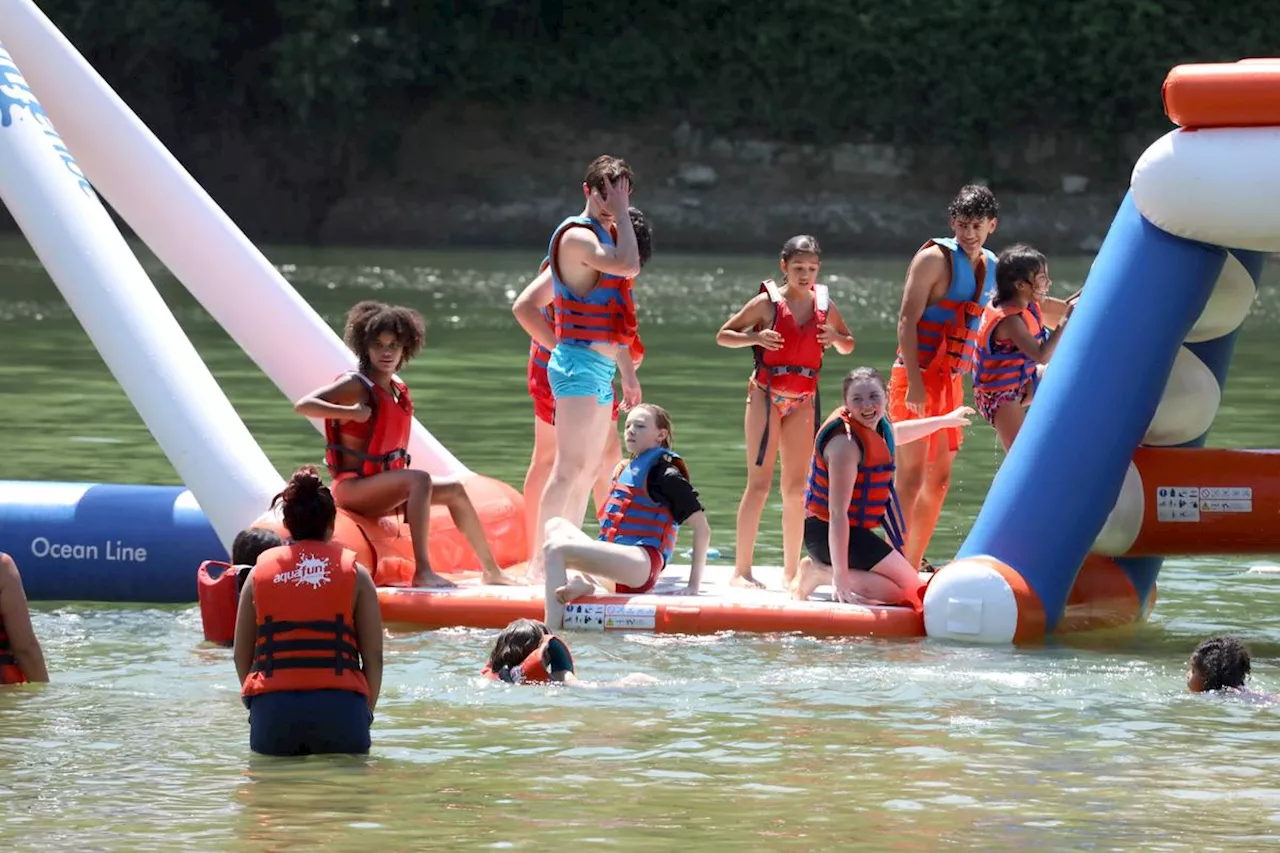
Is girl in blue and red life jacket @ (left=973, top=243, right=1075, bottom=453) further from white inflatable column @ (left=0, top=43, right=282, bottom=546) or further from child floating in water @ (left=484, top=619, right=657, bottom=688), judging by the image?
white inflatable column @ (left=0, top=43, right=282, bottom=546)

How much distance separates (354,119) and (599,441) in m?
27.5

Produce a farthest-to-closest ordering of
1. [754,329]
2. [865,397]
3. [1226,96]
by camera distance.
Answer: [754,329] → [865,397] → [1226,96]

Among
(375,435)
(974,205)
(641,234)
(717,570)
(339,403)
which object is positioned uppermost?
(974,205)

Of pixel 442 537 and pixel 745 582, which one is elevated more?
pixel 442 537

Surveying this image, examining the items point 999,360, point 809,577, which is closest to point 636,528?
point 809,577

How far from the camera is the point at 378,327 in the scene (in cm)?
914

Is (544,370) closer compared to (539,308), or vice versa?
(539,308)

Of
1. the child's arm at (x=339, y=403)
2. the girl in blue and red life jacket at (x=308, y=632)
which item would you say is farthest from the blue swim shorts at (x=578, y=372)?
the girl in blue and red life jacket at (x=308, y=632)

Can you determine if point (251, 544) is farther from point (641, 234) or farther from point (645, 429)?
point (641, 234)

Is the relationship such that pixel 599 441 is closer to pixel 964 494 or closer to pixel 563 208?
pixel 964 494

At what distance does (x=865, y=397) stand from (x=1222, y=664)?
5.93 feet

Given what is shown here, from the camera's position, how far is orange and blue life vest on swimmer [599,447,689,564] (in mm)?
8984

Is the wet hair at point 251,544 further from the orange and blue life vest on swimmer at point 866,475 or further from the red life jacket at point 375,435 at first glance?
the orange and blue life vest on swimmer at point 866,475

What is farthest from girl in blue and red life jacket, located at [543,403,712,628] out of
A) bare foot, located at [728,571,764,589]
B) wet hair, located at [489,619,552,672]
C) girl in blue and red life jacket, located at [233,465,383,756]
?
girl in blue and red life jacket, located at [233,465,383,756]
